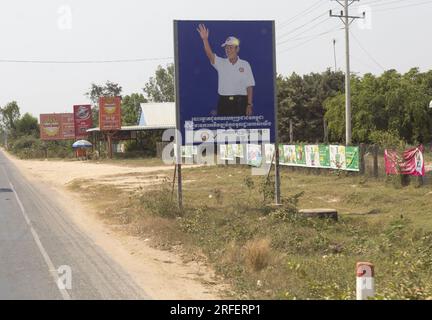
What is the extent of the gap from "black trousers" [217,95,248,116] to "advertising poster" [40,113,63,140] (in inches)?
2707

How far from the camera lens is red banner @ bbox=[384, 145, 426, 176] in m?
19.0

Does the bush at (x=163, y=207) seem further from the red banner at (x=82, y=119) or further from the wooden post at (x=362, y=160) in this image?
the red banner at (x=82, y=119)

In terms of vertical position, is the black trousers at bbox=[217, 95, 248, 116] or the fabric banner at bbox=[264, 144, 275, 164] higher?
the black trousers at bbox=[217, 95, 248, 116]

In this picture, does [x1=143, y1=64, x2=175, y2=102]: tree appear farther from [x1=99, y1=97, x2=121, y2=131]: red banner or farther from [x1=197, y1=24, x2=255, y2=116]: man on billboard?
[x1=197, y1=24, x2=255, y2=116]: man on billboard

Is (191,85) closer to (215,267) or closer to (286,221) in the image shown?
(286,221)

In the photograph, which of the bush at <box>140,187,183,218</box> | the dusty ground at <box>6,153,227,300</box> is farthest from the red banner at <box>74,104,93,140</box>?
the dusty ground at <box>6,153,227,300</box>

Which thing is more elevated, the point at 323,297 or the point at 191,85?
the point at 191,85

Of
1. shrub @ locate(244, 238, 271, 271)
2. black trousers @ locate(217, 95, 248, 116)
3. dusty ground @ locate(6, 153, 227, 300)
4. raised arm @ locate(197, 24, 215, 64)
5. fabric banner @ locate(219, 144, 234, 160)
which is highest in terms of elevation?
raised arm @ locate(197, 24, 215, 64)

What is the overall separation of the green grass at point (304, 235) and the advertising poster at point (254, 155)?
990cm

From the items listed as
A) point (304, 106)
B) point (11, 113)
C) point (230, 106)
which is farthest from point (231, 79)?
point (11, 113)

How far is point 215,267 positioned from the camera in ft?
29.8

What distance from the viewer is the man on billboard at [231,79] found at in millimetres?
15269
